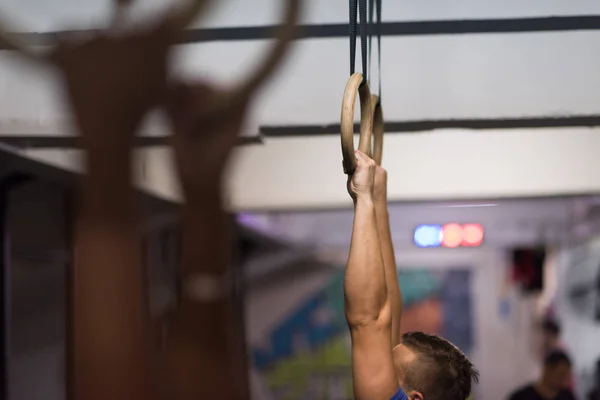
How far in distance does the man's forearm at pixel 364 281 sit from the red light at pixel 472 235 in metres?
1.01

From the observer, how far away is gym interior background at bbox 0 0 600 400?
1506 mm

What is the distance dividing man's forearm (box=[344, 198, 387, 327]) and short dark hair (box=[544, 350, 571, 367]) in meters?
1.14

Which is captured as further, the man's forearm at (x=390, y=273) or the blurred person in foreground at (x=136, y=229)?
the blurred person in foreground at (x=136, y=229)

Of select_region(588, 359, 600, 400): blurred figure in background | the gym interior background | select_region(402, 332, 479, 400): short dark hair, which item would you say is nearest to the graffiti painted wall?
the gym interior background

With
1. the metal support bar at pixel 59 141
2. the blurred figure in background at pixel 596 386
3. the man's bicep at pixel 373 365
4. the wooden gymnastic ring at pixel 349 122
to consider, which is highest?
the metal support bar at pixel 59 141

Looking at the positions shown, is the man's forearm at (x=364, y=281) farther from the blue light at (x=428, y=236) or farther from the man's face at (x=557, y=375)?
the man's face at (x=557, y=375)

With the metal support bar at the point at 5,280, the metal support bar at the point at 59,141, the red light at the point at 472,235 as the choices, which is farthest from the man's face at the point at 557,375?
the metal support bar at the point at 5,280

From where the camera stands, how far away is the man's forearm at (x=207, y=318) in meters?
1.65

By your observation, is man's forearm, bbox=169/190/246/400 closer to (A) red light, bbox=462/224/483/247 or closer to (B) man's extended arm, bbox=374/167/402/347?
(A) red light, bbox=462/224/483/247

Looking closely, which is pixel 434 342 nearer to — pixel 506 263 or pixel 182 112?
pixel 506 263

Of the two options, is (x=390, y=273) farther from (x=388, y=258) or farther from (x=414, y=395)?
(x=414, y=395)

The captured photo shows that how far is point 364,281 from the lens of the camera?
0.63 meters

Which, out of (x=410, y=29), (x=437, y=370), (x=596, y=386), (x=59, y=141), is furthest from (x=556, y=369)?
(x=59, y=141)

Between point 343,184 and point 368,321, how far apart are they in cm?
95
